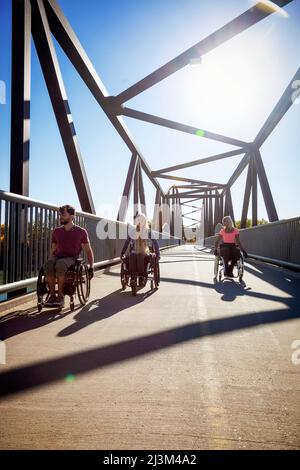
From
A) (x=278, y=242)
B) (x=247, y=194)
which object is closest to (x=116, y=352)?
(x=278, y=242)

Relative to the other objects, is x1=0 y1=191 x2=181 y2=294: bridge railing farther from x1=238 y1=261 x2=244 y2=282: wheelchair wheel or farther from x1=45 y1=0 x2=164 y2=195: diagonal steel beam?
x1=45 y1=0 x2=164 y2=195: diagonal steel beam

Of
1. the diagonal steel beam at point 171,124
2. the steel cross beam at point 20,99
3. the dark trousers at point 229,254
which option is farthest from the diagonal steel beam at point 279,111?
the steel cross beam at point 20,99

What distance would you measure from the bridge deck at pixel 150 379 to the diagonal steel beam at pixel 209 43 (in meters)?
8.84

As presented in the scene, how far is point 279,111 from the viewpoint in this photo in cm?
1466

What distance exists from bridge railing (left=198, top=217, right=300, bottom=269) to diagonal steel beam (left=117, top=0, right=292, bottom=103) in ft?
18.3

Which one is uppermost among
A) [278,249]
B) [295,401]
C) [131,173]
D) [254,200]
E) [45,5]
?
[45,5]

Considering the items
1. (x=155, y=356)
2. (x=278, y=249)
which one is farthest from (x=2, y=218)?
(x=278, y=249)

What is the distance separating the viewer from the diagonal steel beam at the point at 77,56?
8.98m

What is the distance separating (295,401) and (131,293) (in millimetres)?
4383

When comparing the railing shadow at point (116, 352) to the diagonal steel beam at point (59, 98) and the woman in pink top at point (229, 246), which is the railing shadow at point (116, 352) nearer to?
the woman in pink top at point (229, 246)

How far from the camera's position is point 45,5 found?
8453mm

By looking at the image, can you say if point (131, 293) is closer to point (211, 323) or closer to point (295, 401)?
point (211, 323)

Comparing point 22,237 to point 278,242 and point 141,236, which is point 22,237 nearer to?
point 141,236

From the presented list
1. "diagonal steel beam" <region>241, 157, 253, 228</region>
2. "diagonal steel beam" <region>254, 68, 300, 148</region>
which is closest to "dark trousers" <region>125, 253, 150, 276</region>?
"diagonal steel beam" <region>254, 68, 300, 148</region>
